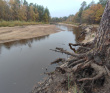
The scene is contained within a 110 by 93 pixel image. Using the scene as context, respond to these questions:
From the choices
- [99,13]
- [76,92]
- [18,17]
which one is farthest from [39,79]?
[18,17]

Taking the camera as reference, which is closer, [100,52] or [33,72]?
[100,52]

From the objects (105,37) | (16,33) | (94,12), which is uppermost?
(94,12)

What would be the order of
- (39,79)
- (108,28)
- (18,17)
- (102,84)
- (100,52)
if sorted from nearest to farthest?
(102,84), (108,28), (100,52), (39,79), (18,17)

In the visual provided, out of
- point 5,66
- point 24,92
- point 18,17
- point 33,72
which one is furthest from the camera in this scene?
point 18,17

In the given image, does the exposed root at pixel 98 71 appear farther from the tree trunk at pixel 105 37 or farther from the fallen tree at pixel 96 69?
the tree trunk at pixel 105 37

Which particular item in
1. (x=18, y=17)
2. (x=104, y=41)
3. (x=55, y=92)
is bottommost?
(x=55, y=92)

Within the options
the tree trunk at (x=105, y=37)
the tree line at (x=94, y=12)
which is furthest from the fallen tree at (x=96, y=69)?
the tree line at (x=94, y=12)

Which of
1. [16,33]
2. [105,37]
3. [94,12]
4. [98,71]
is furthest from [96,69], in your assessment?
[94,12]

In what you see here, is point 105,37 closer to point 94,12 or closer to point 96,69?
point 96,69

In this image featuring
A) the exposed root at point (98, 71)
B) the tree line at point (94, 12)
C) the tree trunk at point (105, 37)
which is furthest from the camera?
the tree line at point (94, 12)

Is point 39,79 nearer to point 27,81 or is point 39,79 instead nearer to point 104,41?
point 27,81

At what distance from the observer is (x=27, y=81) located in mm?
3828

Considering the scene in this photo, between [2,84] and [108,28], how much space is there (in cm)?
507

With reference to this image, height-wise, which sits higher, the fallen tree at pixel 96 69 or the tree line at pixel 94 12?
the tree line at pixel 94 12
